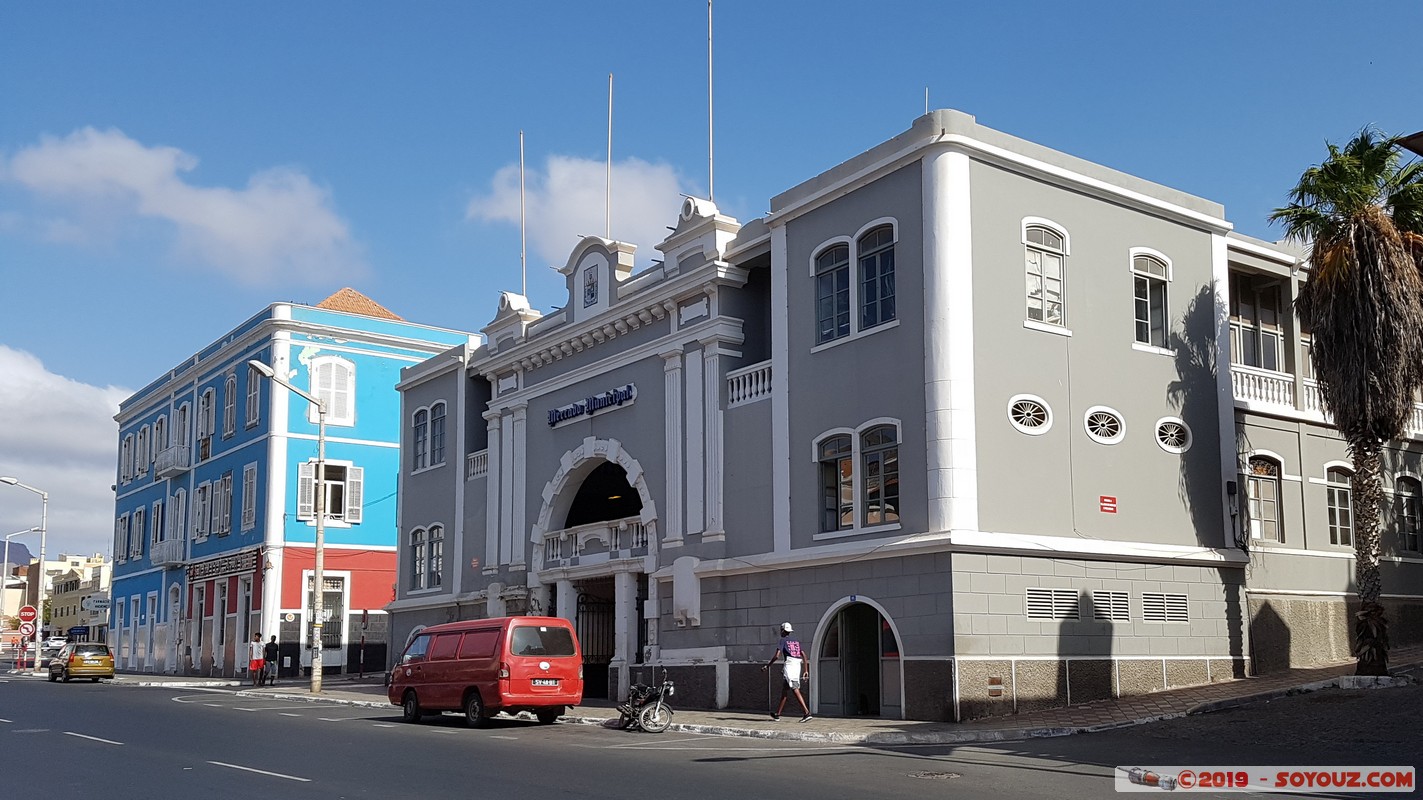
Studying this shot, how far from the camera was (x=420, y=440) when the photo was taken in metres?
39.9

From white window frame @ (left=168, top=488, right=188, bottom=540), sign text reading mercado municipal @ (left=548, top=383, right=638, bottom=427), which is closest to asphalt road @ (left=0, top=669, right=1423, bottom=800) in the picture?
sign text reading mercado municipal @ (left=548, top=383, right=638, bottom=427)

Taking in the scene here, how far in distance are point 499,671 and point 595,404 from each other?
992 centimetres

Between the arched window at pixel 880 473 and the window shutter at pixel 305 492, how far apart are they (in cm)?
2964

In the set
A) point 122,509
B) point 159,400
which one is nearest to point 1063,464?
point 159,400

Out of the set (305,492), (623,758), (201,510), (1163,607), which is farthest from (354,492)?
(623,758)

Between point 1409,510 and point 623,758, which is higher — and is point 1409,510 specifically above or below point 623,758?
above

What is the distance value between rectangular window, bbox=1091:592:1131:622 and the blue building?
93.5 feet

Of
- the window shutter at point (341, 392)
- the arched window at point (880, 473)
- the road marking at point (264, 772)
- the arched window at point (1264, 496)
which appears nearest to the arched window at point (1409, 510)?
the arched window at point (1264, 496)

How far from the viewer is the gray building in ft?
71.9

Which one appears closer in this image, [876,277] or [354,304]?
[876,277]

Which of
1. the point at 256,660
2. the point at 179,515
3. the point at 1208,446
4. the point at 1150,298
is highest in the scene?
the point at 1150,298

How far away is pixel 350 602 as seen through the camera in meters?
47.5

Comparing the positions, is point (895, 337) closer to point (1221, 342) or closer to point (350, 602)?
point (1221, 342)

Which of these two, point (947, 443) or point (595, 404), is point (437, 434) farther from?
point (947, 443)
